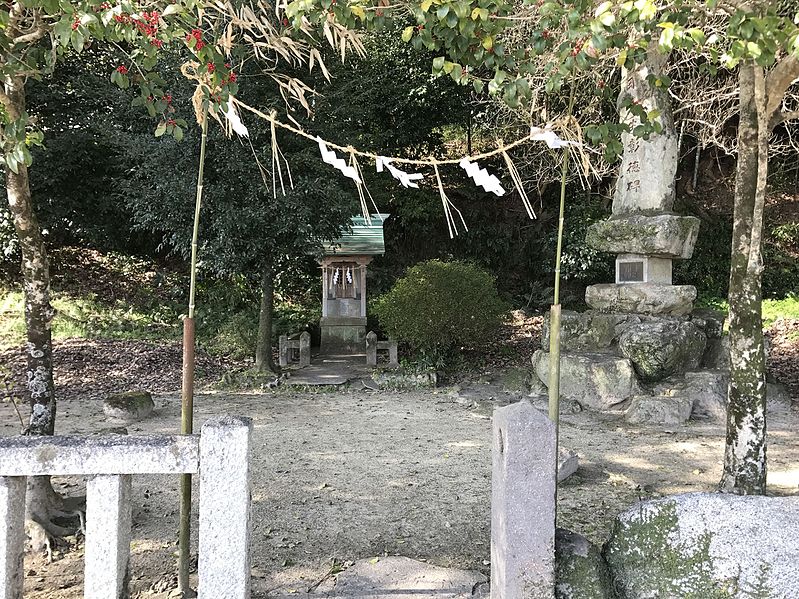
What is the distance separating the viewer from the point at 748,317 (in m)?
4.02

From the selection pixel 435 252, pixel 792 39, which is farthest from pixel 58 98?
pixel 792 39

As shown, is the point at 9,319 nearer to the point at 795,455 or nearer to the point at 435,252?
the point at 435,252

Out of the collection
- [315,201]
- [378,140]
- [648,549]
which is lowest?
[648,549]

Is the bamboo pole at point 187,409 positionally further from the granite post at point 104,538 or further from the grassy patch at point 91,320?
the grassy patch at point 91,320

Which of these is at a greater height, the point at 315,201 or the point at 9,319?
the point at 315,201

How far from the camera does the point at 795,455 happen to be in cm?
550

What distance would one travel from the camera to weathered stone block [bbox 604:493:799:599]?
88.2 inches

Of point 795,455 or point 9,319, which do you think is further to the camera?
point 9,319

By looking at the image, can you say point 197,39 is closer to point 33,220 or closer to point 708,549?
point 33,220

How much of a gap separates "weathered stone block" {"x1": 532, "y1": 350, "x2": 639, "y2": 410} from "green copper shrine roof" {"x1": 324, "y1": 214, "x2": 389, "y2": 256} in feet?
14.9

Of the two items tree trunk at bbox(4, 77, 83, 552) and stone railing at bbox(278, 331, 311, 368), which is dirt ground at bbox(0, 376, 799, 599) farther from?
stone railing at bbox(278, 331, 311, 368)

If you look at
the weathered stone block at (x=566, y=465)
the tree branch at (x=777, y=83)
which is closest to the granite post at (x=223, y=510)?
the weathered stone block at (x=566, y=465)

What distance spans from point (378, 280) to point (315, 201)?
529 centimetres

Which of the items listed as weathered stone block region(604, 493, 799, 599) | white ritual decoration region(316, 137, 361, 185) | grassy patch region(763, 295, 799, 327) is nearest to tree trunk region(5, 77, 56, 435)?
white ritual decoration region(316, 137, 361, 185)
